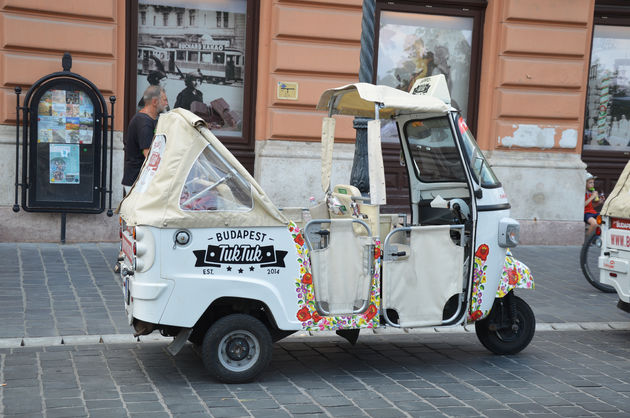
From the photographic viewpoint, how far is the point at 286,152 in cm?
1180

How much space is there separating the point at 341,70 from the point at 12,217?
16.7ft

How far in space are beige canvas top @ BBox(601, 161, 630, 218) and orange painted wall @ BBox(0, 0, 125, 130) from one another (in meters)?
6.76

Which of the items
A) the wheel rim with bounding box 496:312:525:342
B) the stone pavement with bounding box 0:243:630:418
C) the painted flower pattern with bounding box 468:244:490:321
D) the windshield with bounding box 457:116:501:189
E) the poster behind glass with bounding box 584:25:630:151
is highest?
the poster behind glass with bounding box 584:25:630:151

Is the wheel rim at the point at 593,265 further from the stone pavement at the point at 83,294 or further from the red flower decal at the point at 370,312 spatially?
the red flower decal at the point at 370,312

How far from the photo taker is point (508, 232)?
6.17 m

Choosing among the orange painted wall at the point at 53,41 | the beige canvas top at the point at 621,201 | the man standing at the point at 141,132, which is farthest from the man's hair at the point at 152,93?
the beige canvas top at the point at 621,201

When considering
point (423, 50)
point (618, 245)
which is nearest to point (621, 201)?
point (618, 245)

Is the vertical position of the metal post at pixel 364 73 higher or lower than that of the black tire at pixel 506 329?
higher

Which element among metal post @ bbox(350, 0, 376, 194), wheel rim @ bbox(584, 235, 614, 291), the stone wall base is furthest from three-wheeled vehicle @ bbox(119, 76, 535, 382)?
the stone wall base

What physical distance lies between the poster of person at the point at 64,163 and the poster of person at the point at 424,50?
16.4 ft

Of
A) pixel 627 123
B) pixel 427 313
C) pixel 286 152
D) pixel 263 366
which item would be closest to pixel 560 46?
pixel 627 123

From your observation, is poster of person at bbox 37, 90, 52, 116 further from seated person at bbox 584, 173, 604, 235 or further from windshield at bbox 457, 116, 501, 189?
seated person at bbox 584, 173, 604, 235

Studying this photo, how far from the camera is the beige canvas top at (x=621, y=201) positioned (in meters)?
7.36

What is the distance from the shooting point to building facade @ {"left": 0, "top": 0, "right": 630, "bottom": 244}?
10.8 meters
